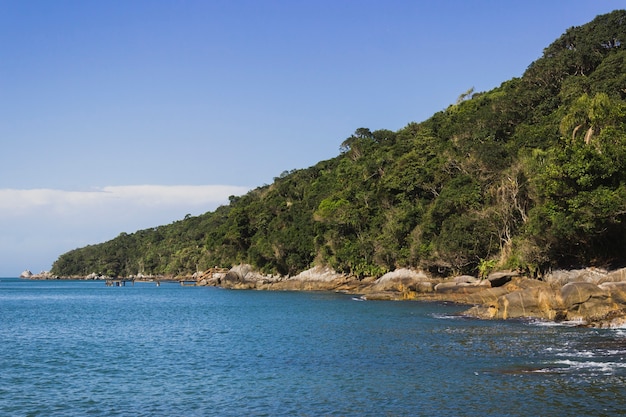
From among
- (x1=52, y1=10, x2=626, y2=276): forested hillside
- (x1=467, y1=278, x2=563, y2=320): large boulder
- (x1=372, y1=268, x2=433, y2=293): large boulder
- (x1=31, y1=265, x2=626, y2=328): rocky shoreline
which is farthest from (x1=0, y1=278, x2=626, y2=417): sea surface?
(x1=372, y1=268, x2=433, y2=293): large boulder

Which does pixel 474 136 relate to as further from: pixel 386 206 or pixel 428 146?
pixel 386 206

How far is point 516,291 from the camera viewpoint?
138 feet

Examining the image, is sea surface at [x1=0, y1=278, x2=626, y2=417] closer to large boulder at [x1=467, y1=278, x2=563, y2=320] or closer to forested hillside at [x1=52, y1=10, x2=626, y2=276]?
large boulder at [x1=467, y1=278, x2=563, y2=320]

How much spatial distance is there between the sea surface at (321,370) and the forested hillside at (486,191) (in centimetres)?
1425

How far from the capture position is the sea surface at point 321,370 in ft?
57.6

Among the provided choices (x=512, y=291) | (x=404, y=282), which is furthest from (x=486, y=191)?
(x=512, y=291)

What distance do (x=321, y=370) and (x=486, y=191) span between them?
4901 cm

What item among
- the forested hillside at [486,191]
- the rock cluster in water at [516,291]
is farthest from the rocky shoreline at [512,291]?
the forested hillside at [486,191]

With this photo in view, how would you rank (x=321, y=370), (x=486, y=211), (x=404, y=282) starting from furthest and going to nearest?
1. (x=404, y=282)
2. (x=486, y=211)
3. (x=321, y=370)

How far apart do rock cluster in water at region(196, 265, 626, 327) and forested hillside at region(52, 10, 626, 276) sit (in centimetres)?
228

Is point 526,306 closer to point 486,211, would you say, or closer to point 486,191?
point 486,211

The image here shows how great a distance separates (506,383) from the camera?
65.2ft

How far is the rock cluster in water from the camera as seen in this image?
1367 inches

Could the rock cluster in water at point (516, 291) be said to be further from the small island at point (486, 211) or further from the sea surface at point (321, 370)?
the sea surface at point (321, 370)
